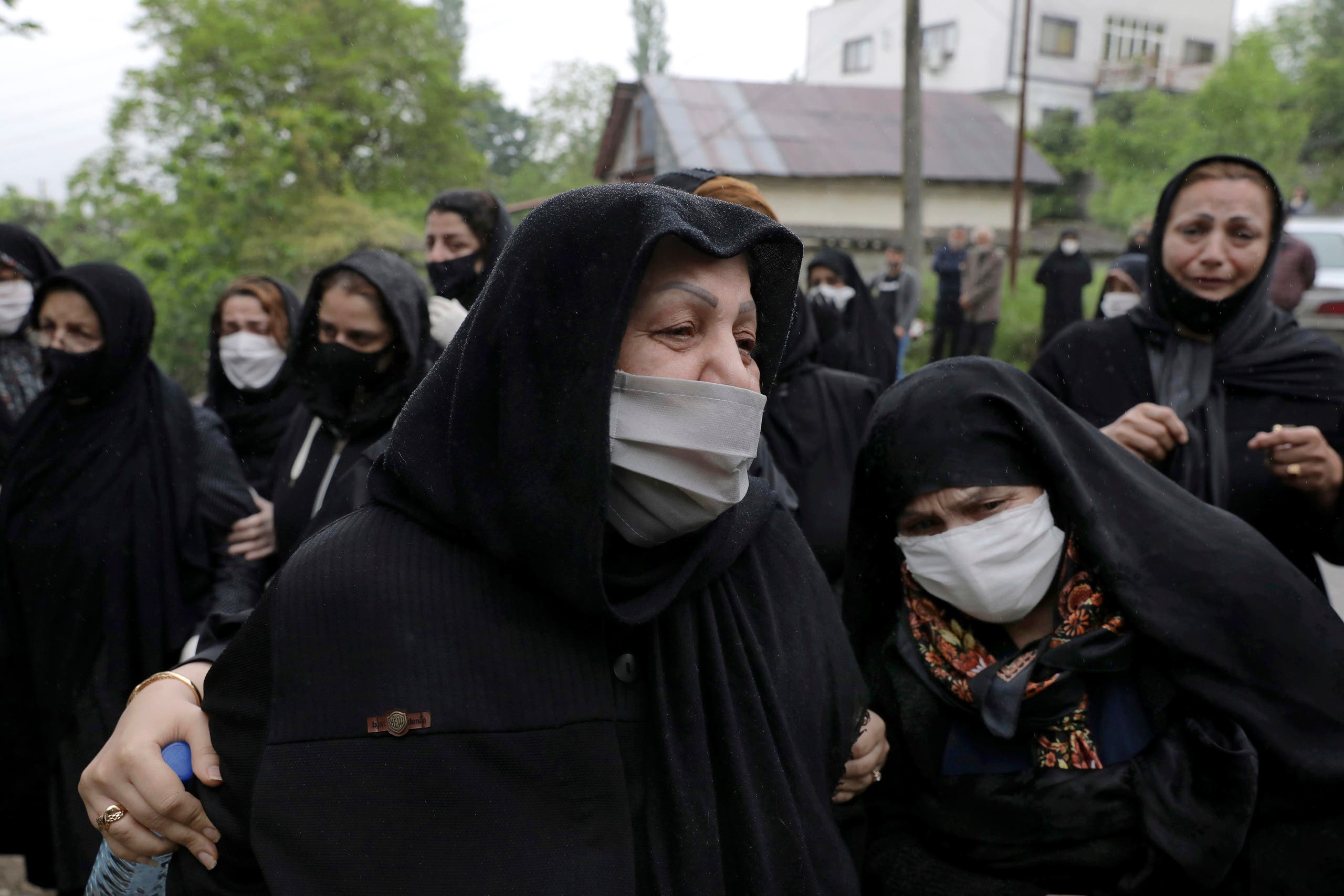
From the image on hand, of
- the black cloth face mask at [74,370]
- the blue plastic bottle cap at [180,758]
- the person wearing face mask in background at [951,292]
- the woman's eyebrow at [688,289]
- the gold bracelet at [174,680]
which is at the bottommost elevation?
the person wearing face mask in background at [951,292]

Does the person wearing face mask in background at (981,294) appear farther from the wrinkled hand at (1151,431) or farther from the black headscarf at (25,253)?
the wrinkled hand at (1151,431)

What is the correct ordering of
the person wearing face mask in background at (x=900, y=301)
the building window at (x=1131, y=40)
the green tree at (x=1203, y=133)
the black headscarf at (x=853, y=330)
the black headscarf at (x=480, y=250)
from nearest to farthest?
the black headscarf at (x=480, y=250)
the black headscarf at (x=853, y=330)
the person wearing face mask in background at (x=900, y=301)
the green tree at (x=1203, y=133)
the building window at (x=1131, y=40)

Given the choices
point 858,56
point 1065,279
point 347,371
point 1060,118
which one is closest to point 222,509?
point 347,371

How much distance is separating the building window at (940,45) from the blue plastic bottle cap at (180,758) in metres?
49.2

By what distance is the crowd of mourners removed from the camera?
148 centimetres

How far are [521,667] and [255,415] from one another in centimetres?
336

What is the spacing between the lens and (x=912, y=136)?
14.2m

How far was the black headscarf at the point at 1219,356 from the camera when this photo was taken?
2.97 m

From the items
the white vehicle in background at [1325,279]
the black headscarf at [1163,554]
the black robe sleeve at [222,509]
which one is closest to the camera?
the black headscarf at [1163,554]

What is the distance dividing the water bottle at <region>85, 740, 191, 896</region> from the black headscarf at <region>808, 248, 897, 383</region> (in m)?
4.67

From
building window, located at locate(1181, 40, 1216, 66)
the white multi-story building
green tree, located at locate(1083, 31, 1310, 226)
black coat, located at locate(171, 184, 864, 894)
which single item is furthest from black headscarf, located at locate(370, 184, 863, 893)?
building window, located at locate(1181, 40, 1216, 66)

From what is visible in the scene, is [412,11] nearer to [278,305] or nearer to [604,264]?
[278,305]

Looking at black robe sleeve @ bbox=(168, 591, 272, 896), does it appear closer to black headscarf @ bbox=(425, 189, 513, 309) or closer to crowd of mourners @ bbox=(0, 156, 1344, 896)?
crowd of mourners @ bbox=(0, 156, 1344, 896)

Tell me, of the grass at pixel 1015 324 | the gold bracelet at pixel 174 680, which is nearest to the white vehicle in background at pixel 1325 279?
the grass at pixel 1015 324
